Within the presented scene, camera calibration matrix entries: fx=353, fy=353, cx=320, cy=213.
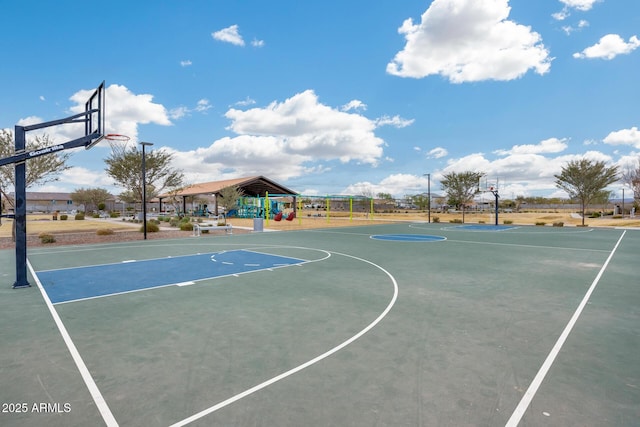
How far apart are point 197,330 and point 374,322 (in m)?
2.94

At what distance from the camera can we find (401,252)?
14719 mm

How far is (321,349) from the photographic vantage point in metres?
4.95

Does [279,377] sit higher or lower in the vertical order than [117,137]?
lower

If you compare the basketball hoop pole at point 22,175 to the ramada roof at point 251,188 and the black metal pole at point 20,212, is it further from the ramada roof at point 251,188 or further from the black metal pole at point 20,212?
the ramada roof at point 251,188

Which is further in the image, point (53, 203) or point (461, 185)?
point (53, 203)

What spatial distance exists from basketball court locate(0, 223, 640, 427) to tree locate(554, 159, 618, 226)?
107 ft

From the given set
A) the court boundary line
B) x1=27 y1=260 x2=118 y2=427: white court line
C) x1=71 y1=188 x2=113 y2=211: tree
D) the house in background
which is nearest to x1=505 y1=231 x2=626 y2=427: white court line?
the court boundary line

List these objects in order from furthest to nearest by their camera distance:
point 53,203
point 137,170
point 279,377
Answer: point 53,203
point 137,170
point 279,377

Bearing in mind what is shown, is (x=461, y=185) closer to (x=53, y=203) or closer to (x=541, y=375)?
(x=541, y=375)

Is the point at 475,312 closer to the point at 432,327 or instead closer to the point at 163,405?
the point at 432,327

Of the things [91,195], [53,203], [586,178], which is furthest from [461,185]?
[53,203]

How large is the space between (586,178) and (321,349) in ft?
137

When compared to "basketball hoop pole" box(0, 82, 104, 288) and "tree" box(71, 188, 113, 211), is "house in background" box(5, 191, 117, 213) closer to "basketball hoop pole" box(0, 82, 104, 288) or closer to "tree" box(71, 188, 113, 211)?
"tree" box(71, 188, 113, 211)

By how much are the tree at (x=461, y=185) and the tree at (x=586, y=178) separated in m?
8.62
